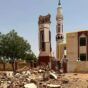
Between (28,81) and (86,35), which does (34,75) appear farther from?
(86,35)

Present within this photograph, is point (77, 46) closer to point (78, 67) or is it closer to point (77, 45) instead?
point (77, 45)

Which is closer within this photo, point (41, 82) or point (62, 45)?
point (41, 82)

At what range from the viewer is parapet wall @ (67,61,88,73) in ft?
128

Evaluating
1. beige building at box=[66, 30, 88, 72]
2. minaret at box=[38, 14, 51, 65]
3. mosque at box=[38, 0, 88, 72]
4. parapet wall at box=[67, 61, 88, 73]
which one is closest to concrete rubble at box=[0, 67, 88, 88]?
parapet wall at box=[67, 61, 88, 73]

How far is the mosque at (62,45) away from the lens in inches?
1890

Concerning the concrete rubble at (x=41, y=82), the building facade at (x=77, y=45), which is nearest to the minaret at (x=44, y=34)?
the building facade at (x=77, y=45)

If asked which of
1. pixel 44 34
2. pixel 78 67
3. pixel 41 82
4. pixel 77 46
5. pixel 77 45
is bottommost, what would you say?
pixel 41 82

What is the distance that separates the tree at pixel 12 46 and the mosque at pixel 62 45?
5.59 metres

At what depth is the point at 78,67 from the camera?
1550 inches

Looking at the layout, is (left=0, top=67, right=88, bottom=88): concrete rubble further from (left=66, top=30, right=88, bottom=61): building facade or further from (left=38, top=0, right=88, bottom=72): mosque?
(left=66, top=30, right=88, bottom=61): building facade

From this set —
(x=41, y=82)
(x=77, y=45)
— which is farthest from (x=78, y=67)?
(x=41, y=82)

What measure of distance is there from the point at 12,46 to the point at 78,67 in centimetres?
2355

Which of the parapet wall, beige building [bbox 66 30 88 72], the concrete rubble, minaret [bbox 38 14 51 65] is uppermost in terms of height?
minaret [bbox 38 14 51 65]

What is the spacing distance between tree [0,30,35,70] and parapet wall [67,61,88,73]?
2302 cm
